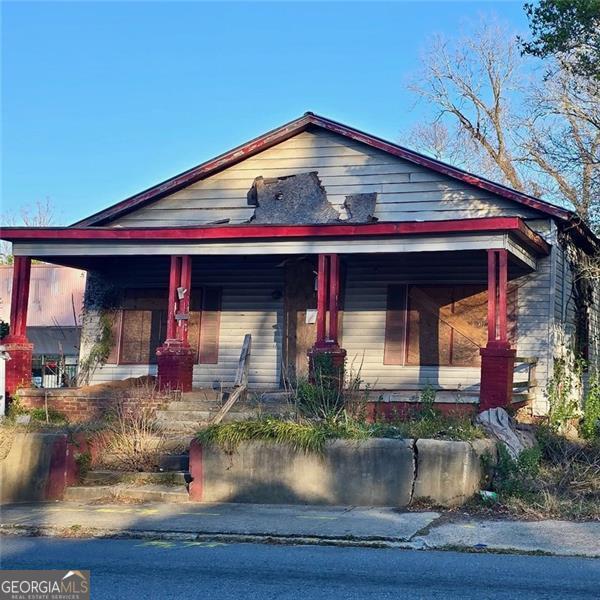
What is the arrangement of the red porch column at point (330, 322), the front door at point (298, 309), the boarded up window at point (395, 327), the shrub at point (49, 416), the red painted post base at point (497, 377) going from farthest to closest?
the front door at point (298, 309) → the boarded up window at point (395, 327) → the shrub at point (49, 416) → the red porch column at point (330, 322) → the red painted post base at point (497, 377)

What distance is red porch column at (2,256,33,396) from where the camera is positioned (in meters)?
14.8

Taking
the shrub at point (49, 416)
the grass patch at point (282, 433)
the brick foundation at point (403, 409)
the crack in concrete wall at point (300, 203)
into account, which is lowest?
the shrub at point (49, 416)

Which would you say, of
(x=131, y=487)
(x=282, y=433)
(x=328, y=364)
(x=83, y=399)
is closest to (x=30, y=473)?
(x=131, y=487)

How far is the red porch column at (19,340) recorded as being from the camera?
14.8m

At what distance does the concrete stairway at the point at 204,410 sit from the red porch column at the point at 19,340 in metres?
3.00

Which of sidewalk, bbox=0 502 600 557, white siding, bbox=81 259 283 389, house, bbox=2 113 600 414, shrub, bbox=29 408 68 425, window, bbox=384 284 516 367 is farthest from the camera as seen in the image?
white siding, bbox=81 259 283 389

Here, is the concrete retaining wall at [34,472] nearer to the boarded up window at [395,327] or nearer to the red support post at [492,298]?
the red support post at [492,298]

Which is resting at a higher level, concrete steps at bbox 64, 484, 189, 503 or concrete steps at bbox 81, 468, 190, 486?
concrete steps at bbox 81, 468, 190, 486

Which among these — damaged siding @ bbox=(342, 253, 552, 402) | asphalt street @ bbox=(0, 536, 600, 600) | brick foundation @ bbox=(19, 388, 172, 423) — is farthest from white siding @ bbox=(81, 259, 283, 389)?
asphalt street @ bbox=(0, 536, 600, 600)

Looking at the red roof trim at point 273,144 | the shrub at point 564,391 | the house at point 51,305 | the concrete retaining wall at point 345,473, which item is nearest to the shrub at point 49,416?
the concrete retaining wall at point 345,473

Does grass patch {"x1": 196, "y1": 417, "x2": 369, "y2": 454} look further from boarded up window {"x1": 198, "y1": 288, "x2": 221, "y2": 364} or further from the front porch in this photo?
boarded up window {"x1": 198, "y1": 288, "x2": 221, "y2": 364}

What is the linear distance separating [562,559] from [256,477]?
4.29 meters

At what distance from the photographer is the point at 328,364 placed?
13453mm

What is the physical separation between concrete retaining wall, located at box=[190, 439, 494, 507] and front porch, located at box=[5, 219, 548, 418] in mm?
2641
